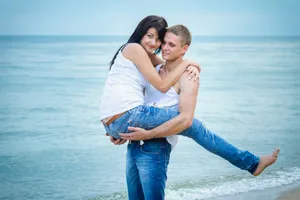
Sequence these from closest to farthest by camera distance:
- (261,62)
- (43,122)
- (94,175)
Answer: (94,175) < (43,122) < (261,62)

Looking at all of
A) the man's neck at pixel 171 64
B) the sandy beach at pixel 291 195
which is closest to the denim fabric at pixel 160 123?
the man's neck at pixel 171 64

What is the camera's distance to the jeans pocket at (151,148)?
119 inches

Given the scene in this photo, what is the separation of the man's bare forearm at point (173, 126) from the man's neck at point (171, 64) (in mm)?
379

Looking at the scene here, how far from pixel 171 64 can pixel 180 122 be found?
44 cm

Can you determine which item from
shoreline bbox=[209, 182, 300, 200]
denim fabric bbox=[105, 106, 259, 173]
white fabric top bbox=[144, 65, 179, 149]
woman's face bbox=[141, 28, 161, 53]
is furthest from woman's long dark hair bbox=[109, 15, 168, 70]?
shoreline bbox=[209, 182, 300, 200]

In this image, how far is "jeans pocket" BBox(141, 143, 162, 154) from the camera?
9.94ft

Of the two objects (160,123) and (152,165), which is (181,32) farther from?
(152,165)

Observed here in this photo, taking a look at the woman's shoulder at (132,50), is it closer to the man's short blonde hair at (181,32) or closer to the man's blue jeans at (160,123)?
the man's short blonde hair at (181,32)

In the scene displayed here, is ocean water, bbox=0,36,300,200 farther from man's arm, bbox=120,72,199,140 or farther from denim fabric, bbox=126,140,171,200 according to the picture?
man's arm, bbox=120,72,199,140

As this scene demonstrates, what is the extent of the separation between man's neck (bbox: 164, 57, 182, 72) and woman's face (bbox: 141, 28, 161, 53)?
126mm

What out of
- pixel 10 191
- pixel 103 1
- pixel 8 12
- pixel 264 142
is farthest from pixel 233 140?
pixel 103 1

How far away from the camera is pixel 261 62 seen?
23906mm

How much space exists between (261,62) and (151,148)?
847 inches

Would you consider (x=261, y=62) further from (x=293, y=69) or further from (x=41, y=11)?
(x=41, y=11)
